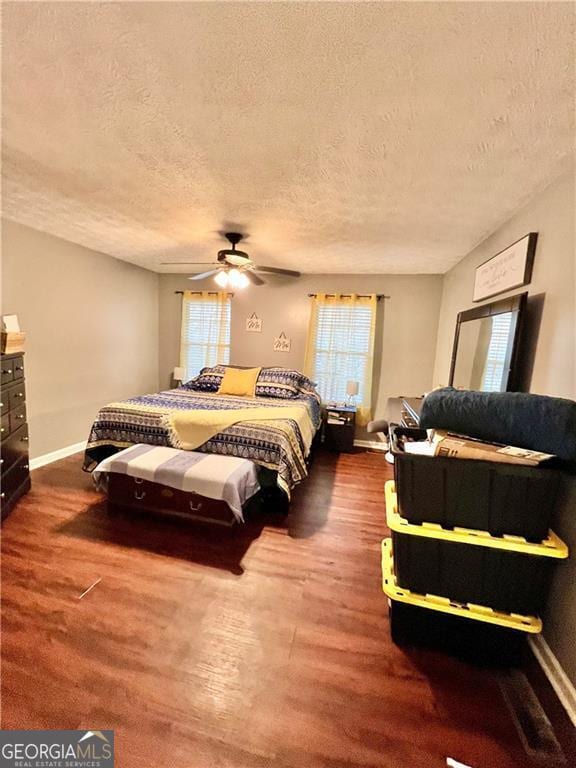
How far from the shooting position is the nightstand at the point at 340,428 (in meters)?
4.11

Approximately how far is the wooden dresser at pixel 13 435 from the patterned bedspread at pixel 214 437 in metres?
0.47

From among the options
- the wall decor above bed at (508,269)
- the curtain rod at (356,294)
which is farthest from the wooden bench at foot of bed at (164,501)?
the curtain rod at (356,294)

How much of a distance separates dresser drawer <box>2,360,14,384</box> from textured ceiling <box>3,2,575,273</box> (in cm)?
122

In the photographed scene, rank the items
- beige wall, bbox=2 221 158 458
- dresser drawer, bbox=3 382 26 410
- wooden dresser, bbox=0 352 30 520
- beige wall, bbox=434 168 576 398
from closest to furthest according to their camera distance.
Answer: beige wall, bbox=434 168 576 398 → wooden dresser, bbox=0 352 30 520 → dresser drawer, bbox=3 382 26 410 → beige wall, bbox=2 221 158 458

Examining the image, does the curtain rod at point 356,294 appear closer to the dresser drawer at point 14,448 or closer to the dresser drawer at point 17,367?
the dresser drawer at point 17,367

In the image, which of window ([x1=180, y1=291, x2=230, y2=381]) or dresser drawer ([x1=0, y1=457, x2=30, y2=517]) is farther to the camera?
window ([x1=180, y1=291, x2=230, y2=381])

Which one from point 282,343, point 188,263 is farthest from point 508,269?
point 188,263

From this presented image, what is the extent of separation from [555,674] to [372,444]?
3.16m

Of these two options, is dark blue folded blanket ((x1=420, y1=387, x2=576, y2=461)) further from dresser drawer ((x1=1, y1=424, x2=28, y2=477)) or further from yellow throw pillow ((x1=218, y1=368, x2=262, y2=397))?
dresser drawer ((x1=1, y1=424, x2=28, y2=477))

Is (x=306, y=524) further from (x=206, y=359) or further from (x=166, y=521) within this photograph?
(x=206, y=359)

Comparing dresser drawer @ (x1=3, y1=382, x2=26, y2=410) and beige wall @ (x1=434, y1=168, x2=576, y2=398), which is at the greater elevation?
beige wall @ (x1=434, y1=168, x2=576, y2=398)

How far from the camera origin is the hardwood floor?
43.5 inches

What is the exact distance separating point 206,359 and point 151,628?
373 centimetres

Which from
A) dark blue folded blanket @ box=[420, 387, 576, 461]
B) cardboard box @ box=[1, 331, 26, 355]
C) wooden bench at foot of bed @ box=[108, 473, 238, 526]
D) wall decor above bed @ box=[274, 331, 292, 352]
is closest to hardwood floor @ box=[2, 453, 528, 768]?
wooden bench at foot of bed @ box=[108, 473, 238, 526]
